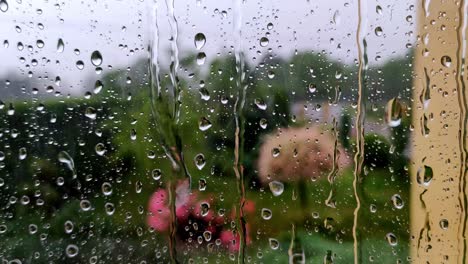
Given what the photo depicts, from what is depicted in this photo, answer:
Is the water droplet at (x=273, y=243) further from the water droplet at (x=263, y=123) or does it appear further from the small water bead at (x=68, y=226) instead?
the small water bead at (x=68, y=226)

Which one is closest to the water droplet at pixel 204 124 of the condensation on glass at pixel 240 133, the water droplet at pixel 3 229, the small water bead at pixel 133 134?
the condensation on glass at pixel 240 133

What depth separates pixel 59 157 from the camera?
686mm

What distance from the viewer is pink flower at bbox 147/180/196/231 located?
0.72 m

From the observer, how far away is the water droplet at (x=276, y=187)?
744 millimetres

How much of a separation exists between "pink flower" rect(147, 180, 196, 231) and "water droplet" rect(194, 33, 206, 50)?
22 cm

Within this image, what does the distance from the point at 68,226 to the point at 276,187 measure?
1.08 ft

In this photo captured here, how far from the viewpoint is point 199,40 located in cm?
73

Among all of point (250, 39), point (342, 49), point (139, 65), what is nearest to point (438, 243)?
point (342, 49)

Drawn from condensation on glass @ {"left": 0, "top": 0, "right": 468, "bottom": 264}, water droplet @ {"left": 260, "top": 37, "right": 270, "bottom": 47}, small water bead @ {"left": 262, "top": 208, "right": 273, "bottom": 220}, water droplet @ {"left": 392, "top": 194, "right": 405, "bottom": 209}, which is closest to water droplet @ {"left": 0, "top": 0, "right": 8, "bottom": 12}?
condensation on glass @ {"left": 0, "top": 0, "right": 468, "bottom": 264}

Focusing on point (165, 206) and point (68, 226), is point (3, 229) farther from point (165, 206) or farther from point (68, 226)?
point (165, 206)

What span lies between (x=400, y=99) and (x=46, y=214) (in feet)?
1.94

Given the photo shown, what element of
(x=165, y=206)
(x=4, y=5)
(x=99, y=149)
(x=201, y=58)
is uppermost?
(x=4, y=5)

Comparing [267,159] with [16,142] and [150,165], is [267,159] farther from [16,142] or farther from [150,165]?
[16,142]

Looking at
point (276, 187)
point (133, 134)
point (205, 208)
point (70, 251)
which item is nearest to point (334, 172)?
point (276, 187)
